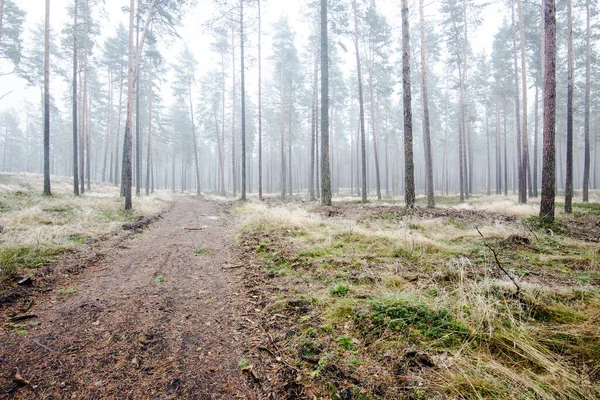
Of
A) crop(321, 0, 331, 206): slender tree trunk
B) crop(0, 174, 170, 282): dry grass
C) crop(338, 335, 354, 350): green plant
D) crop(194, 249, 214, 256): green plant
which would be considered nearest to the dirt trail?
crop(338, 335, 354, 350): green plant

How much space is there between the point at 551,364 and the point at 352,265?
280 cm

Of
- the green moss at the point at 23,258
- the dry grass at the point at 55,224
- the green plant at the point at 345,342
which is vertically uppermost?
the dry grass at the point at 55,224

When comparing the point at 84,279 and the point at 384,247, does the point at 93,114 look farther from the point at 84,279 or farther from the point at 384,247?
the point at 384,247

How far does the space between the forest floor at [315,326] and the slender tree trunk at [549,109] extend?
312 cm

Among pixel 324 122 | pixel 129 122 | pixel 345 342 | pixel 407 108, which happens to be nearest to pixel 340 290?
pixel 345 342

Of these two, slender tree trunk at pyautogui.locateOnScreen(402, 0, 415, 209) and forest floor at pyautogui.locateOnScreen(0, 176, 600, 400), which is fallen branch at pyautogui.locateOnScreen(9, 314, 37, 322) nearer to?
forest floor at pyautogui.locateOnScreen(0, 176, 600, 400)

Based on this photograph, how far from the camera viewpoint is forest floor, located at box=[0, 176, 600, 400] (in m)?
2.07

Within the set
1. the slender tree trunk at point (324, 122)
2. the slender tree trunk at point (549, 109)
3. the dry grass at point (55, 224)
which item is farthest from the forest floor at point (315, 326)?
the slender tree trunk at point (324, 122)

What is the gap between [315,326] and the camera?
2900 mm

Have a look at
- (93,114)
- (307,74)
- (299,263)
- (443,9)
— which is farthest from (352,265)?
(93,114)

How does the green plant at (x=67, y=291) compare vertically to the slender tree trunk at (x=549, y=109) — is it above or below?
below

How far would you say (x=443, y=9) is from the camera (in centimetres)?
1877

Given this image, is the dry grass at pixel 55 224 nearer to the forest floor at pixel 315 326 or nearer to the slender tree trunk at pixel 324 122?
the forest floor at pixel 315 326

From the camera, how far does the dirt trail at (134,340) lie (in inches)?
84.9
